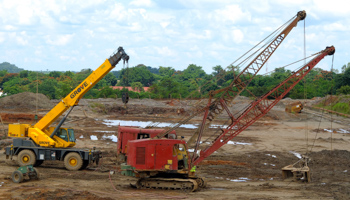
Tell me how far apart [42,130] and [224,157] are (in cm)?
1274

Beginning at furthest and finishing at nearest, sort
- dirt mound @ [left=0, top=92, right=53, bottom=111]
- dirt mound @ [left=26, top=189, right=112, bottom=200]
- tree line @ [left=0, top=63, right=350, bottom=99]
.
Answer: tree line @ [left=0, top=63, right=350, bottom=99]
dirt mound @ [left=0, top=92, right=53, bottom=111]
dirt mound @ [left=26, top=189, right=112, bottom=200]

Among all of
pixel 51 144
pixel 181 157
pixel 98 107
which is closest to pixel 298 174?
pixel 181 157

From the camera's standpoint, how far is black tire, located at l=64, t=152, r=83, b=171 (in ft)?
80.7

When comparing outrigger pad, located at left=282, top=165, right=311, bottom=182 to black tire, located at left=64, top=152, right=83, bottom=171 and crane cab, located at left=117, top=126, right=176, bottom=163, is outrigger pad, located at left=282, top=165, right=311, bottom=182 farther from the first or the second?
black tire, located at left=64, top=152, right=83, bottom=171

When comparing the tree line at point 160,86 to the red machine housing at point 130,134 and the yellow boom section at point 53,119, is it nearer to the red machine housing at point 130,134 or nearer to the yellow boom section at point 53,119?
the red machine housing at point 130,134

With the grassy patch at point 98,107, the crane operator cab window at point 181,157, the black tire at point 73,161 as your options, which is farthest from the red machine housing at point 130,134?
the grassy patch at point 98,107

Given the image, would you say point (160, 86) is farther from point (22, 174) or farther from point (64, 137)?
point (22, 174)

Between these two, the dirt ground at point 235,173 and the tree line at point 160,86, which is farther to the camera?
the tree line at point 160,86

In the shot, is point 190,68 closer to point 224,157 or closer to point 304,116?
point 304,116

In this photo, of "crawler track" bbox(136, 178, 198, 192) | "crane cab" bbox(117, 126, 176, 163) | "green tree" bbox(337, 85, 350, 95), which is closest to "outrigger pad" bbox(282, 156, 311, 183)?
"crawler track" bbox(136, 178, 198, 192)

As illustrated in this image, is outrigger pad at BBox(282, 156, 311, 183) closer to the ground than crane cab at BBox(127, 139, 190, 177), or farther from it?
closer to the ground

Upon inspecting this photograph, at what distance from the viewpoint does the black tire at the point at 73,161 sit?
969 inches

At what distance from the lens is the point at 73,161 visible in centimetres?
2472

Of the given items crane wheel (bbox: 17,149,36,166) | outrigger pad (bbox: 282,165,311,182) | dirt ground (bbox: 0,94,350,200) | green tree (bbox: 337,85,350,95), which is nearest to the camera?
dirt ground (bbox: 0,94,350,200)
